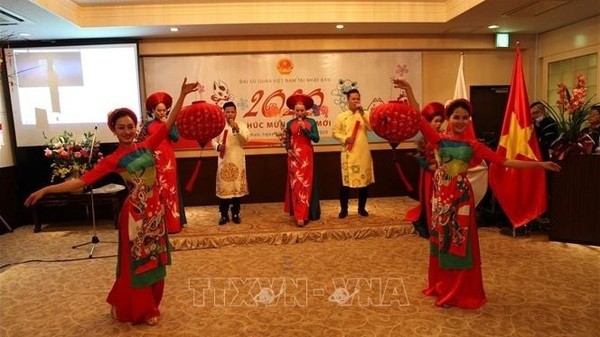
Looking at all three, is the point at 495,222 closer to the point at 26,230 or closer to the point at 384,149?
the point at 384,149

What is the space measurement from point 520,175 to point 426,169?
1212 millimetres

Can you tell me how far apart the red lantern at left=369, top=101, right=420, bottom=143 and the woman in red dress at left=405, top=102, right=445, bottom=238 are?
454 mm

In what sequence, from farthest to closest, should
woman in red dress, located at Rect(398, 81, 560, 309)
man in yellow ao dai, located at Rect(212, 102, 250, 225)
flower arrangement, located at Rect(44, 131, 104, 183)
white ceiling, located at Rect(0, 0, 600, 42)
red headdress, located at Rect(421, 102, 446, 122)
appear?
flower arrangement, located at Rect(44, 131, 104, 183) → white ceiling, located at Rect(0, 0, 600, 42) → man in yellow ao dai, located at Rect(212, 102, 250, 225) → red headdress, located at Rect(421, 102, 446, 122) → woman in red dress, located at Rect(398, 81, 560, 309)

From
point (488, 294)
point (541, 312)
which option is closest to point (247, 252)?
point (488, 294)

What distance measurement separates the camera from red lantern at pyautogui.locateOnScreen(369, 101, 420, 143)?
114 inches

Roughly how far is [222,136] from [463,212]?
300 cm

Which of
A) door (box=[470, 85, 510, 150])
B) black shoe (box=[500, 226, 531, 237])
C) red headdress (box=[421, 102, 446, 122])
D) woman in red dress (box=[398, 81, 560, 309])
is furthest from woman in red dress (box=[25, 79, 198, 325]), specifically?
door (box=[470, 85, 510, 150])

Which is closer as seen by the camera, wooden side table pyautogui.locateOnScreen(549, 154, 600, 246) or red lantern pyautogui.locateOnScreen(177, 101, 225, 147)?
red lantern pyautogui.locateOnScreen(177, 101, 225, 147)

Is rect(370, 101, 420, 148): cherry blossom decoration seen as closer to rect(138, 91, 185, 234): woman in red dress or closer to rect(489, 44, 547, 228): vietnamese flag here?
A: rect(489, 44, 547, 228): vietnamese flag

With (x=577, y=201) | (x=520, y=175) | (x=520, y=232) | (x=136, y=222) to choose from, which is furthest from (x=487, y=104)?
(x=136, y=222)

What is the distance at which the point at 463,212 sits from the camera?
105 inches

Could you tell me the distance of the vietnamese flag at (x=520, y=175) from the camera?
Answer: 172 inches

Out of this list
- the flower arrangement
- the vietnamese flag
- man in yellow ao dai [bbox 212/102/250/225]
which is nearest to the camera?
the vietnamese flag

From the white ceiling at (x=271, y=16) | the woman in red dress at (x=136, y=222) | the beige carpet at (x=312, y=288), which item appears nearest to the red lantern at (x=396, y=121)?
the beige carpet at (x=312, y=288)
